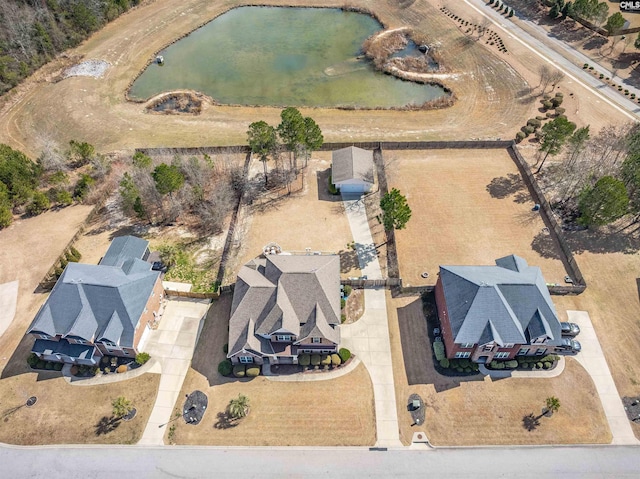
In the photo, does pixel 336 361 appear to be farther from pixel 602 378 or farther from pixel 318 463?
pixel 602 378

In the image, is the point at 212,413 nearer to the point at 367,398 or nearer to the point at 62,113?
the point at 367,398

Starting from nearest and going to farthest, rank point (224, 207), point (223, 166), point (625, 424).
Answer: point (625, 424)
point (224, 207)
point (223, 166)

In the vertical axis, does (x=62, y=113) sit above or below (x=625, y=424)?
above

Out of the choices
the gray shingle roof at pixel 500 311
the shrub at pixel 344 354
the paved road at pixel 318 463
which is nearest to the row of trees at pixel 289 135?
the shrub at pixel 344 354

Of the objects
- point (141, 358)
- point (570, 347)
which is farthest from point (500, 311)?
point (141, 358)

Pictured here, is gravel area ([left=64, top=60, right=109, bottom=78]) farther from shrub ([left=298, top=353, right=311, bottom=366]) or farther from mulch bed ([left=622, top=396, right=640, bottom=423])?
mulch bed ([left=622, top=396, right=640, bottom=423])

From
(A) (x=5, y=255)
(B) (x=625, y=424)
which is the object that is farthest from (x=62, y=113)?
(B) (x=625, y=424)
